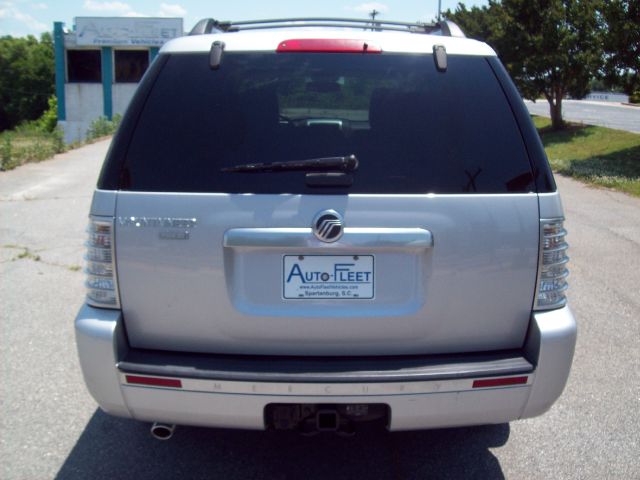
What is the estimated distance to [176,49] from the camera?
3.08 m

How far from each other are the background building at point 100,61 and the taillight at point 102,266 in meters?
44.9

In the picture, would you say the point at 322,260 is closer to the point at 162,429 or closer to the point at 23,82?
the point at 162,429

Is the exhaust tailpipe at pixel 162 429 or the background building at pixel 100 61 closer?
the exhaust tailpipe at pixel 162 429

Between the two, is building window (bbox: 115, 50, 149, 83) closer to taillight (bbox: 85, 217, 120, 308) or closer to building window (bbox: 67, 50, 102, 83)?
building window (bbox: 67, 50, 102, 83)

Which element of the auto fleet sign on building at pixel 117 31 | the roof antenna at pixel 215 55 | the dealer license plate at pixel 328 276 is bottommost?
the dealer license plate at pixel 328 276

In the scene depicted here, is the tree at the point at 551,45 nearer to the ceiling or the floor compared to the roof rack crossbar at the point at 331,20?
nearer to the ceiling

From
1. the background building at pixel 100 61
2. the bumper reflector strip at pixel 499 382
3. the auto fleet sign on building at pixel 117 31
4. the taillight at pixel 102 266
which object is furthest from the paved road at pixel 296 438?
the background building at pixel 100 61

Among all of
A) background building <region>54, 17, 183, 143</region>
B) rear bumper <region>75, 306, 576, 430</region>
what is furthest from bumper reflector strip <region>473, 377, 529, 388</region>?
background building <region>54, 17, 183, 143</region>

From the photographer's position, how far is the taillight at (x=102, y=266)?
2.90 m

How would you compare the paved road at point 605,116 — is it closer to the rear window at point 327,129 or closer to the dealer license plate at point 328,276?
the rear window at point 327,129

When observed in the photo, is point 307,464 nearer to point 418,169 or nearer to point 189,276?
point 189,276

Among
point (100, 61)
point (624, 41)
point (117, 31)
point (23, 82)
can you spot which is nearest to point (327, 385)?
point (624, 41)

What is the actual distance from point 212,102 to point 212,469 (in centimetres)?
179

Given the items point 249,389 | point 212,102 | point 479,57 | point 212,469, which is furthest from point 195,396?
point 479,57
